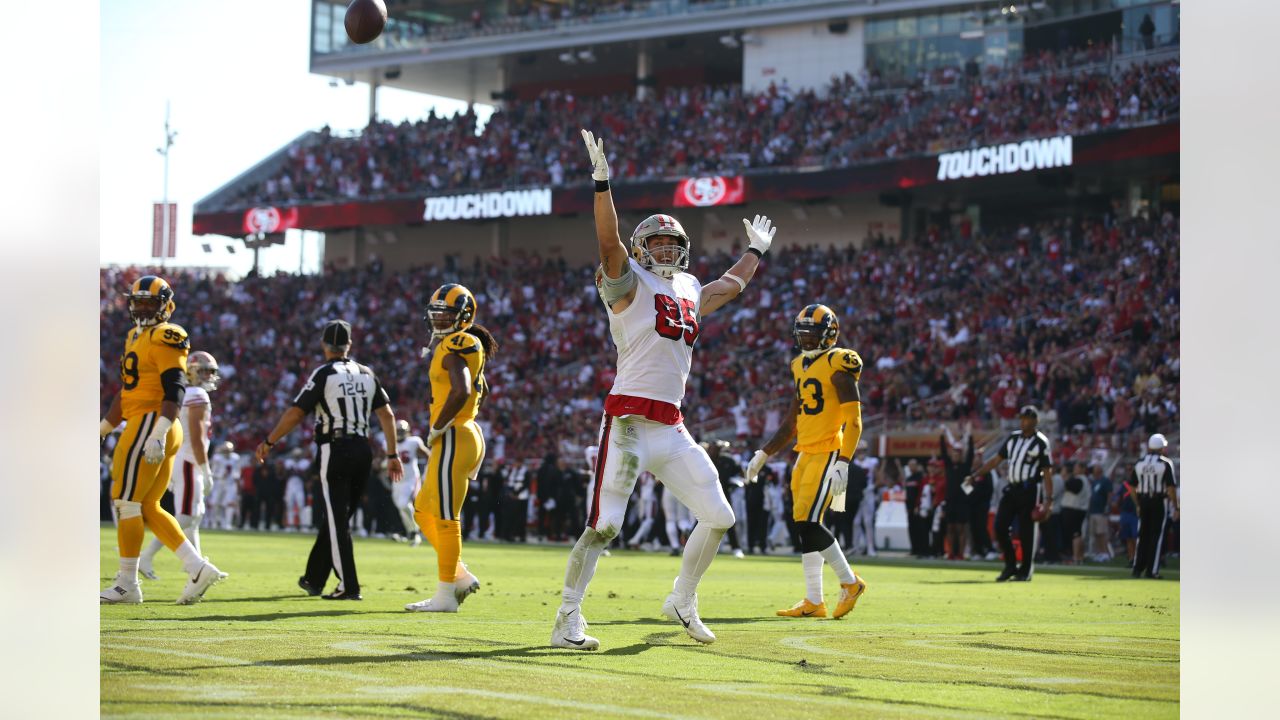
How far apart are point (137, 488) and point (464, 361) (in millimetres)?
2320

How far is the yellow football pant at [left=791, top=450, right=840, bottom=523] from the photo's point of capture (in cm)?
1049

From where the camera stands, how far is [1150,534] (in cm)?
1770

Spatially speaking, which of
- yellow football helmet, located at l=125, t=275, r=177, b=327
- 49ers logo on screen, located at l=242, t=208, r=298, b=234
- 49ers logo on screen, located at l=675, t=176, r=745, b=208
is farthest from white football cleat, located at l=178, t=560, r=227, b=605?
49ers logo on screen, located at l=242, t=208, r=298, b=234

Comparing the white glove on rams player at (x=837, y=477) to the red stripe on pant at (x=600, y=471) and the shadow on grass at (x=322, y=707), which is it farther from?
the shadow on grass at (x=322, y=707)

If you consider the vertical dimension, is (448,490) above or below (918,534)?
above

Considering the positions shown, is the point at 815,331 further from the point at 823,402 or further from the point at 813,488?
the point at 813,488

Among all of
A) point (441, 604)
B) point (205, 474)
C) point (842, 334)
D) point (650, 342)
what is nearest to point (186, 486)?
point (205, 474)

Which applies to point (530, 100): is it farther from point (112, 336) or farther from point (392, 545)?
point (392, 545)

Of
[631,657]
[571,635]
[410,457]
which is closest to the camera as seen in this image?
[631,657]

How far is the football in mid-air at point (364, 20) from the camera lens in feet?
27.5

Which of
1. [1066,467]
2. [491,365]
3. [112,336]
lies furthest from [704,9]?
[1066,467]

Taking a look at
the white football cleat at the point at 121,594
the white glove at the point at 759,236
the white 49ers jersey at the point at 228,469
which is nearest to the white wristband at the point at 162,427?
the white football cleat at the point at 121,594

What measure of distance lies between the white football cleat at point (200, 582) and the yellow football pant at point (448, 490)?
1.37 meters

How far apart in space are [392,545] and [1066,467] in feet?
32.7
